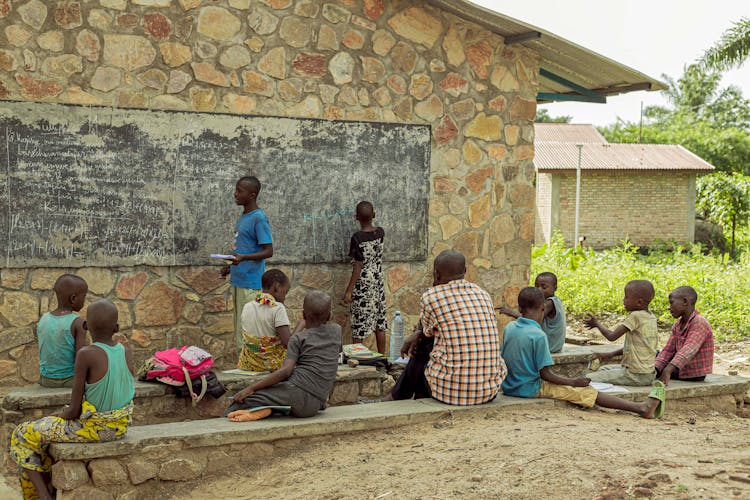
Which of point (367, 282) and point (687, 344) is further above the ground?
point (367, 282)

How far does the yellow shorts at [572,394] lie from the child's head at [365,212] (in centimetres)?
251

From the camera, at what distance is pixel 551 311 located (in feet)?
22.4

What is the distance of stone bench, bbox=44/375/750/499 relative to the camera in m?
4.56

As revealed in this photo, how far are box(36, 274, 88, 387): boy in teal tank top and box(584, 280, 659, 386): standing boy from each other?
151 inches

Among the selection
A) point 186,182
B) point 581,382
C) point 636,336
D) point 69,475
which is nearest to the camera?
point 69,475

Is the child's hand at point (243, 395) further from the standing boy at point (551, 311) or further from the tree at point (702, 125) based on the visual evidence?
the tree at point (702, 125)

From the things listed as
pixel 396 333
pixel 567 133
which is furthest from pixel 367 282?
pixel 567 133

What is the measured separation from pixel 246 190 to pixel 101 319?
2.54 metres

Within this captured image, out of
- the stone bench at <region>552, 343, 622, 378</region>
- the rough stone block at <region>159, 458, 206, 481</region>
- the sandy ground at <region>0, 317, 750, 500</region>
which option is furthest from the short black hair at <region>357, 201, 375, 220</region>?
the rough stone block at <region>159, 458, 206, 481</region>

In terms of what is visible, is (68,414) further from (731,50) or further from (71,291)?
(731,50)

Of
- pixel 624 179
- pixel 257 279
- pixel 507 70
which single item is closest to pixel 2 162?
pixel 257 279

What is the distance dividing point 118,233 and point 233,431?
2.65 meters

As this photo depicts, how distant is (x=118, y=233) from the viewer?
22.6 feet

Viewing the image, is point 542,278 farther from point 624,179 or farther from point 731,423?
point 624,179
